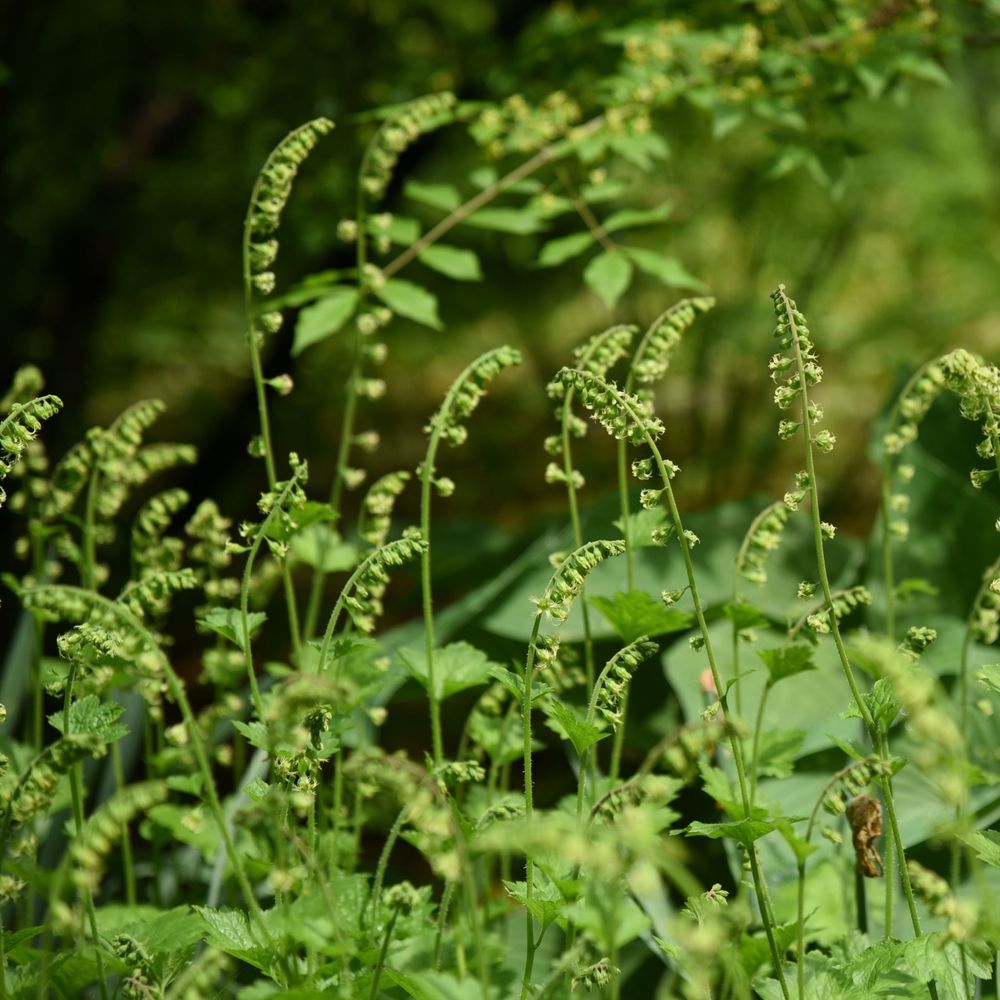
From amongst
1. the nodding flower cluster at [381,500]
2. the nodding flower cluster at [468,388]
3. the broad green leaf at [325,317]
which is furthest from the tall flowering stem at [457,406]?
the broad green leaf at [325,317]

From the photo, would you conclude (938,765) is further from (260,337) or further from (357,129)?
(357,129)

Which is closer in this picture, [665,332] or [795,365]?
[795,365]

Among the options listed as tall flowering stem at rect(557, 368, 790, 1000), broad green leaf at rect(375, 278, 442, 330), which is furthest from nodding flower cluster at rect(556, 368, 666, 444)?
broad green leaf at rect(375, 278, 442, 330)

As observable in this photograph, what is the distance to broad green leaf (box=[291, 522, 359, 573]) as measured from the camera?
1.52 metres

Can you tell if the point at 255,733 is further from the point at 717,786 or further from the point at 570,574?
the point at 717,786

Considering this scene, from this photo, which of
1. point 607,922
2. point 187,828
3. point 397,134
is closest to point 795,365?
point 607,922

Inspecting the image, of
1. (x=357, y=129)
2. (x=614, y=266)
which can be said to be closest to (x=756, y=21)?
(x=614, y=266)

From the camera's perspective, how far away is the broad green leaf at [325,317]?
1534mm

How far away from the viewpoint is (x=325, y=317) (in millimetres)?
1562

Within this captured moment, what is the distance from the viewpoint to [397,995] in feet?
3.70

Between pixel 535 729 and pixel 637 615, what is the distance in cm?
74

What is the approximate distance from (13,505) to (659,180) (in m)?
3.14

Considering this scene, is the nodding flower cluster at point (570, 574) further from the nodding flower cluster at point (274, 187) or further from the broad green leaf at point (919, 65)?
the broad green leaf at point (919, 65)

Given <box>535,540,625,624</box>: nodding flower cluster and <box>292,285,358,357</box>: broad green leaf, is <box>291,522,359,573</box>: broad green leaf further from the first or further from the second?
<box>535,540,625,624</box>: nodding flower cluster
